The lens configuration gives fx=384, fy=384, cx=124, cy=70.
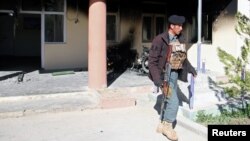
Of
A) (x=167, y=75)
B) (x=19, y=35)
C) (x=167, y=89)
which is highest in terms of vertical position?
(x=19, y=35)

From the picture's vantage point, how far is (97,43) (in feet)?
32.1

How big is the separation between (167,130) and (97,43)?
3932 mm

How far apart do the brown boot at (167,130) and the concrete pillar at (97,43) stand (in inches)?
135

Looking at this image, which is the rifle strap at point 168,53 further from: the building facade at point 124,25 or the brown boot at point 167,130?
the building facade at point 124,25

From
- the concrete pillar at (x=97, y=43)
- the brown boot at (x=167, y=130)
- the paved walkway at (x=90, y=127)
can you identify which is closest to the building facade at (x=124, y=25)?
the concrete pillar at (x=97, y=43)

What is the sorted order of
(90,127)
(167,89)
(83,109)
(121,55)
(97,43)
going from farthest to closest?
1. (121,55)
2. (97,43)
3. (83,109)
4. (90,127)
5. (167,89)

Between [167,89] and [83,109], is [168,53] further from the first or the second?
[83,109]

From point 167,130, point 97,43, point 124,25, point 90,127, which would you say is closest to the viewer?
point 167,130

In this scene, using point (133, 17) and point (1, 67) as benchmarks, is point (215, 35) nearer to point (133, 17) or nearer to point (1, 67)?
point (133, 17)

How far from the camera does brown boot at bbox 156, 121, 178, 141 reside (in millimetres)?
6375

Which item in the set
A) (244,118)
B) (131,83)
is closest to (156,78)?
(244,118)

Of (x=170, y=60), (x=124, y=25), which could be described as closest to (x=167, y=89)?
(x=170, y=60)

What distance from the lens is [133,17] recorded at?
15414 mm

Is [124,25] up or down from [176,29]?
up
